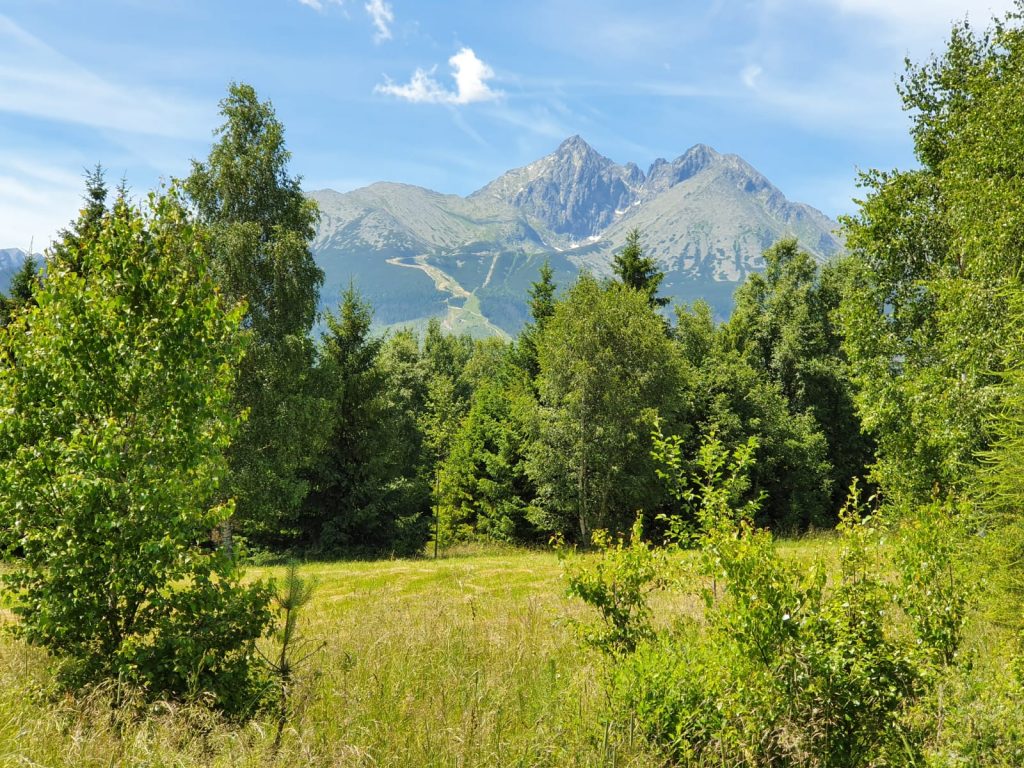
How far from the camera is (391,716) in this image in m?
5.36

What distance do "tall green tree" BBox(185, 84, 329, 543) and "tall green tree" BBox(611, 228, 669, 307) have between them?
2009cm

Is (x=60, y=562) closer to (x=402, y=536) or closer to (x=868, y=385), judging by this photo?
(x=868, y=385)

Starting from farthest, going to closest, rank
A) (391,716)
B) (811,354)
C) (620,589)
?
(811,354) < (620,589) < (391,716)

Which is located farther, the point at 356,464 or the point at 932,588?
the point at 356,464

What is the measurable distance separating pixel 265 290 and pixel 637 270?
2338 cm

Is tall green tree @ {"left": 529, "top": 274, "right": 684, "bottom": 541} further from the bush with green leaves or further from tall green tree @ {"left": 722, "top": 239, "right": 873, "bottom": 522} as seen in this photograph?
the bush with green leaves

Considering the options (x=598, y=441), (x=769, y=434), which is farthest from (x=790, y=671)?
(x=769, y=434)

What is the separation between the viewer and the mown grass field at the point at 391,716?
169 inches

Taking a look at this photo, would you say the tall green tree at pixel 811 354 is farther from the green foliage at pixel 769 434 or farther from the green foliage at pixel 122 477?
the green foliage at pixel 122 477

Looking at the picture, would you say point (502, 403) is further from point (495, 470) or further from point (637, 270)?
point (637, 270)

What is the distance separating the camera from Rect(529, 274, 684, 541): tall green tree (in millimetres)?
27312

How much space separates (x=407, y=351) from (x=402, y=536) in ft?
92.0

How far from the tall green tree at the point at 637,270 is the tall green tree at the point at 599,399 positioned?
8.04 meters

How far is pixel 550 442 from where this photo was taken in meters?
28.6
